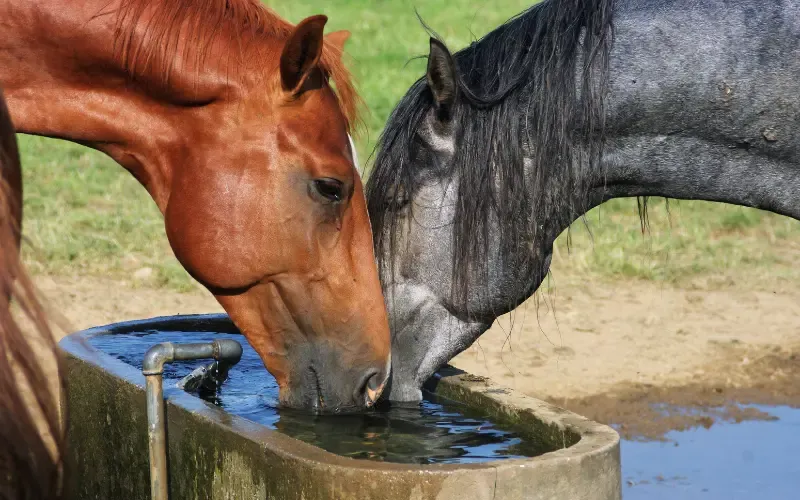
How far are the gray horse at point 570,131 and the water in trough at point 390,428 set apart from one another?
0.37m

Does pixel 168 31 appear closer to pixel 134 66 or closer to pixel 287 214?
pixel 134 66

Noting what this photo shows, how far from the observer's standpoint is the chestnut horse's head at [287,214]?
2.97m

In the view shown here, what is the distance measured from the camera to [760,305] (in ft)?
20.6

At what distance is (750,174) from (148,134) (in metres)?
1.77

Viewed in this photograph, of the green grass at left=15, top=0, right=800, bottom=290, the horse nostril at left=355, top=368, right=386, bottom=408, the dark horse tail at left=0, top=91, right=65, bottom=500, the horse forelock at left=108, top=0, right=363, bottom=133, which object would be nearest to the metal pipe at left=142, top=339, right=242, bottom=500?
the horse nostril at left=355, top=368, right=386, bottom=408

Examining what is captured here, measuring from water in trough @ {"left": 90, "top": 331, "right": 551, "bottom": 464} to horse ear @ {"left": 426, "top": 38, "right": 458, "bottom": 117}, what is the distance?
94 cm

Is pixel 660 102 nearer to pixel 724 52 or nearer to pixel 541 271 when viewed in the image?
pixel 724 52

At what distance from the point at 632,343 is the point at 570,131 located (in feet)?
9.21

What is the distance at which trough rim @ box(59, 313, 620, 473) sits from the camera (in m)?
2.43

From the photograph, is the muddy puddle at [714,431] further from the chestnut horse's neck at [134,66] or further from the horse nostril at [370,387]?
the chestnut horse's neck at [134,66]

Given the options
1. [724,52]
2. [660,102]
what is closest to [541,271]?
[660,102]

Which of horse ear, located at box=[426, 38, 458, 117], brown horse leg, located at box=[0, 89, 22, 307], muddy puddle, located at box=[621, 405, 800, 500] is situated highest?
horse ear, located at box=[426, 38, 458, 117]

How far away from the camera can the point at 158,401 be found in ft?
9.51

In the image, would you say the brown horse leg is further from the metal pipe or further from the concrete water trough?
the metal pipe
